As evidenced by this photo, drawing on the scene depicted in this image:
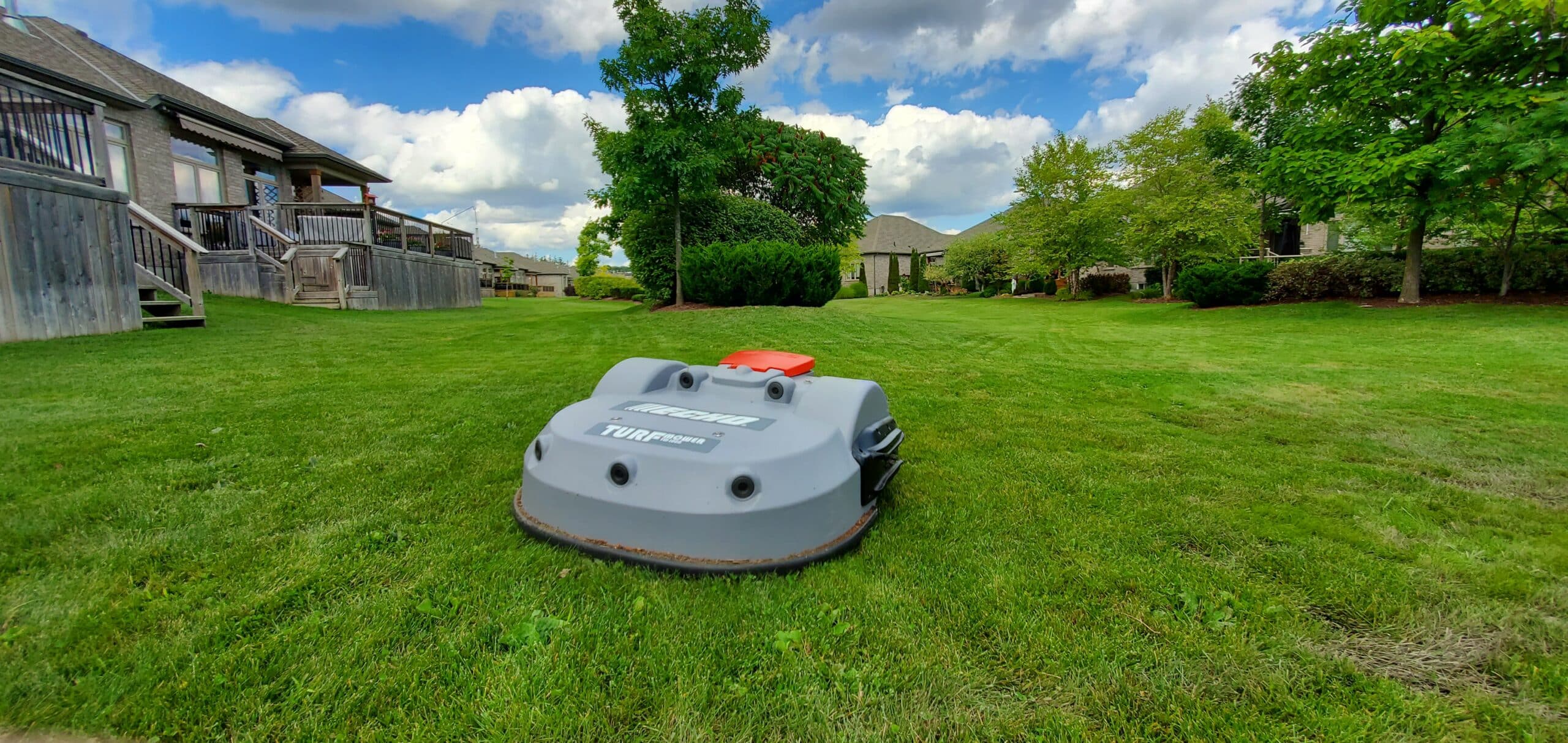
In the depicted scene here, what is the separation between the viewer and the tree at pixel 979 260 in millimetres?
34094

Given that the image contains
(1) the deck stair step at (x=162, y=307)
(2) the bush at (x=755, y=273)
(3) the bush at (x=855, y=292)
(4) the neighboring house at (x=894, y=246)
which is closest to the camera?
(1) the deck stair step at (x=162, y=307)

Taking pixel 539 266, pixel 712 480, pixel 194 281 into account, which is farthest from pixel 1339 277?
pixel 539 266

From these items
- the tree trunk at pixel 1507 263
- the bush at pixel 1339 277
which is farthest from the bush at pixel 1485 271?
the bush at pixel 1339 277

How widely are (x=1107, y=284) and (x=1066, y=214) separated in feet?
17.2

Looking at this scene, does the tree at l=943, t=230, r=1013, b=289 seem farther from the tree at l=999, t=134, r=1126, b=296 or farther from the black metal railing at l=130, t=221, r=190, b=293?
the black metal railing at l=130, t=221, r=190, b=293

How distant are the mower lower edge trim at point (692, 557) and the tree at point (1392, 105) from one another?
13171mm

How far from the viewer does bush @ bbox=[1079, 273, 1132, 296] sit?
28578 mm

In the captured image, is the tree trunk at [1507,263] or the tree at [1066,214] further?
the tree at [1066,214]

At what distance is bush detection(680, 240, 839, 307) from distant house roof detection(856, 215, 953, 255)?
124 ft

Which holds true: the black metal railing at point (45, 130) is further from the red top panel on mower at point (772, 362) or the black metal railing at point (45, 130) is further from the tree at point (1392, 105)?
the tree at point (1392, 105)

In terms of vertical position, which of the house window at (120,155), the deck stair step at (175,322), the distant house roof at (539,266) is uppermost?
the distant house roof at (539,266)

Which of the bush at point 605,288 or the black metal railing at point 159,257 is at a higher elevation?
the bush at point 605,288

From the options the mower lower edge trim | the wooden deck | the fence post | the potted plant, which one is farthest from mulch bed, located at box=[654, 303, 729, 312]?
the potted plant

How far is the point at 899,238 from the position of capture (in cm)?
5206
